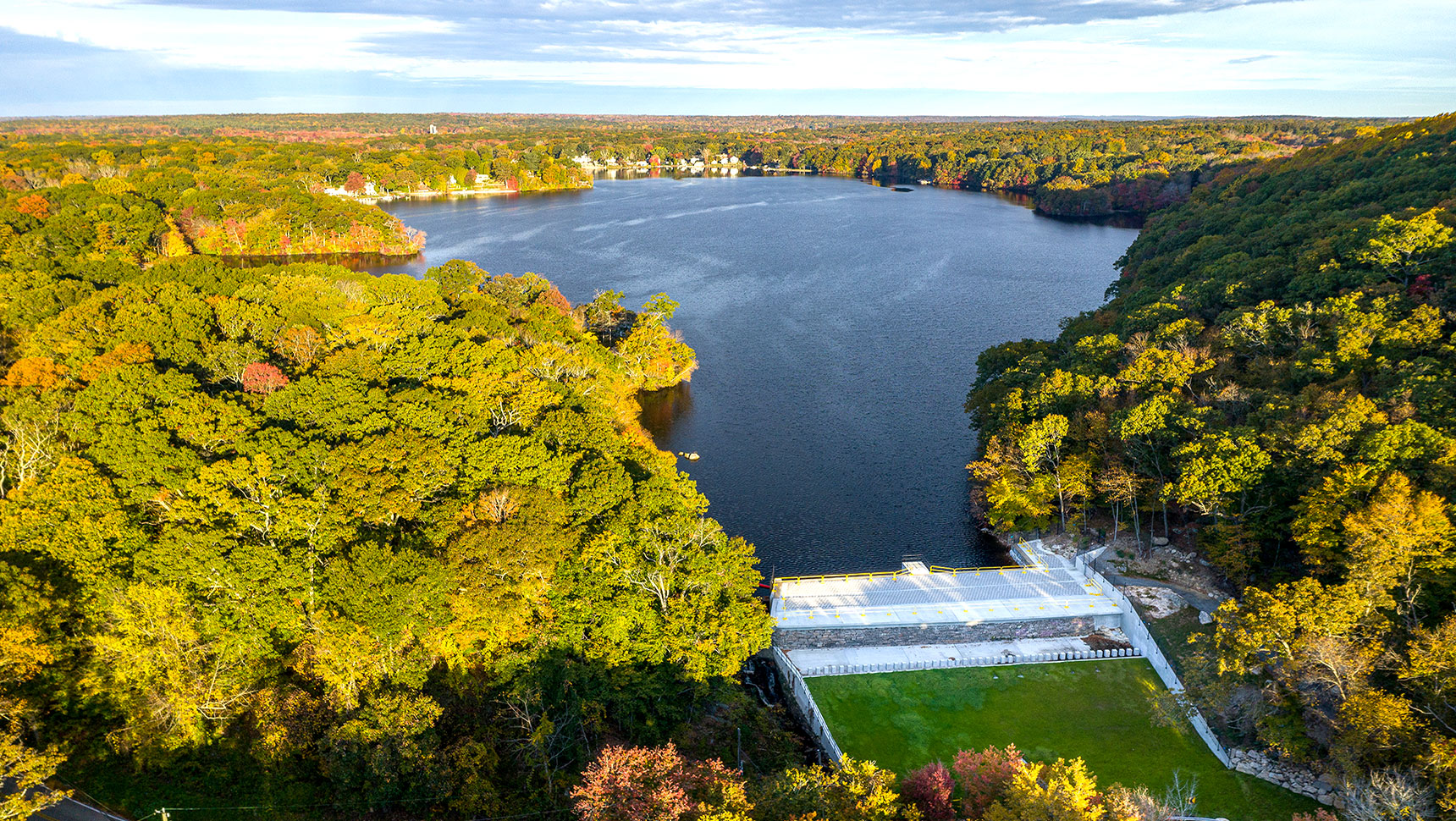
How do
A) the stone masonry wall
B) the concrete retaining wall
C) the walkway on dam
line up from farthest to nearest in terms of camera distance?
the walkway on dam, the stone masonry wall, the concrete retaining wall

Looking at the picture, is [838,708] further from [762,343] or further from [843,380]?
[762,343]

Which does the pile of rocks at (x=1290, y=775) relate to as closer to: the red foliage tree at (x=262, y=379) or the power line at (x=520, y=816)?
the power line at (x=520, y=816)

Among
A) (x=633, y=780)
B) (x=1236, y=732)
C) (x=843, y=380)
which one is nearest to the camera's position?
(x=633, y=780)

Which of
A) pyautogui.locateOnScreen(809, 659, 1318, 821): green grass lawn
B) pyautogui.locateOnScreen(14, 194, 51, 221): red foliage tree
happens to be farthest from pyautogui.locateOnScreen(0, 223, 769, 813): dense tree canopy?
pyautogui.locateOnScreen(14, 194, 51, 221): red foliage tree

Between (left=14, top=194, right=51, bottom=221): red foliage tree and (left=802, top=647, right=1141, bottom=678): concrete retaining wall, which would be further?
(left=14, top=194, right=51, bottom=221): red foliage tree

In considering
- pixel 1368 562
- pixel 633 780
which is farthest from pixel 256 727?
pixel 1368 562

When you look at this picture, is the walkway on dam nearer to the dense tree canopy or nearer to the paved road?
the dense tree canopy

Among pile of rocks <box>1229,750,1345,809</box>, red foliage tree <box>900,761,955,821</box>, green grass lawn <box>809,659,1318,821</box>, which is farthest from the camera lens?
green grass lawn <box>809,659,1318,821</box>
